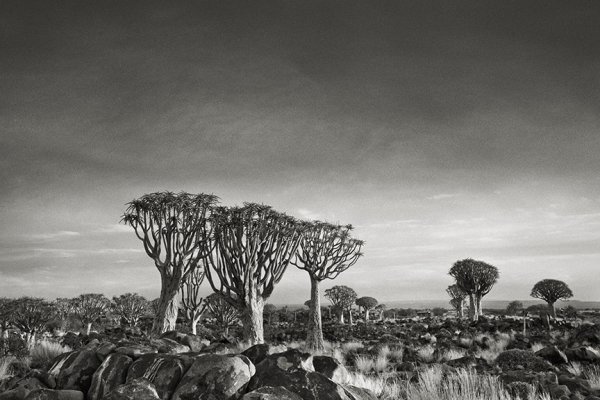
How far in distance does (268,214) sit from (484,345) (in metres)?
11.2

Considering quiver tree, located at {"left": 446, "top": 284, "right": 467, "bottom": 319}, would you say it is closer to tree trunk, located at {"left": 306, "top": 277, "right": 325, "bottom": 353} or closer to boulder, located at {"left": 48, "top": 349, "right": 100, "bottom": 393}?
tree trunk, located at {"left": 306, "top": 277, "right": 325, "bottom": 353}

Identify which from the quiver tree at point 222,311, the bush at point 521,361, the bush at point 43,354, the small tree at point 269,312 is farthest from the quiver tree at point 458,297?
the bush at point 43,354

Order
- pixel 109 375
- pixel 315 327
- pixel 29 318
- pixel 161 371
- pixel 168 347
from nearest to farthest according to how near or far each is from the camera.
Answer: pixel 161 371
pixel 109 375
pixel 168 347
pixel 315 327
pixel 29 318

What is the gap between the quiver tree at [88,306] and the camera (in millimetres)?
40062

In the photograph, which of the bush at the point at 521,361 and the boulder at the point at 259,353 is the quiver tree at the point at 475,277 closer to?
the bush at the point at 521,361

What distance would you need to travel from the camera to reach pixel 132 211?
14.9m

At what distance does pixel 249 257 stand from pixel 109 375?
862cm

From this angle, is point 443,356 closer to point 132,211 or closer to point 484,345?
point 484,345

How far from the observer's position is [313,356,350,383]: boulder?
21.0 ft

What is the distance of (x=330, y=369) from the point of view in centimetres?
648

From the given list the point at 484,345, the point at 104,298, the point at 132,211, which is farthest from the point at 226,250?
the point at 104,298

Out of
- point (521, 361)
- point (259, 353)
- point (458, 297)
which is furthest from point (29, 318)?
point (458, 297)

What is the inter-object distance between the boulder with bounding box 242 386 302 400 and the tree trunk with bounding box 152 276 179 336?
10279 mm

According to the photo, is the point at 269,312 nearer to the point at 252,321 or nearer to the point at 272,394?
the point at 252,321
